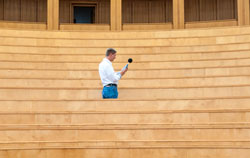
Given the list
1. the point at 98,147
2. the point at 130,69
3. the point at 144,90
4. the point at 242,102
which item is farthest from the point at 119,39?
the point at 98,147

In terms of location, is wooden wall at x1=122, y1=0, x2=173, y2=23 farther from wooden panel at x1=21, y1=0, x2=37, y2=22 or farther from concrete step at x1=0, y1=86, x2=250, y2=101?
concrete step at x1=0, y1=86, x2=250, y2=101

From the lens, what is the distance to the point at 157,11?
58.0 ft

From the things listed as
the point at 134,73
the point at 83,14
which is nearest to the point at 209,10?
the point at 83,14

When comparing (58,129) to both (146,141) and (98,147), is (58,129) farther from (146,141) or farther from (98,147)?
(146,141)

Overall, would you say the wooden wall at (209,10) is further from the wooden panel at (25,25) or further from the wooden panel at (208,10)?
the wooden panel at (25,25)

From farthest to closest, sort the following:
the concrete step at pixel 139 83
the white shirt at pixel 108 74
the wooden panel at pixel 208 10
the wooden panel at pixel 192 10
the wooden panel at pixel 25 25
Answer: the wooden panel at pixel 192 10 → the wooden panel at pixel 208 10 → the wooden panel at pixel 25 25 → the concrete step at pixel 139 83 → the white shirt at pixel 108 74

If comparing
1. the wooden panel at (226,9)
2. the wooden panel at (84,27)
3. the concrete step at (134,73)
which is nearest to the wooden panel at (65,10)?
the wooden panel at (84,27)

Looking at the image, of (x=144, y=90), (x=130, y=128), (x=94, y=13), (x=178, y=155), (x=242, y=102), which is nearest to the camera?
(x=178, y=155)

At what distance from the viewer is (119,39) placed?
12.2 metres

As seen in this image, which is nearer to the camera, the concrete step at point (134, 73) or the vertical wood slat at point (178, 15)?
the concrete step at point (134, 73)

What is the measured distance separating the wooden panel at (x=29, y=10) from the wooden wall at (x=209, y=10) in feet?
20.7

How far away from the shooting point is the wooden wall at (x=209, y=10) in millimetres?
16750

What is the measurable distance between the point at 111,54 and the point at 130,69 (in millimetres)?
2154

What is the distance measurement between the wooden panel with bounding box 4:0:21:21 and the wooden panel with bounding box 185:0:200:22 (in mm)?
6936
